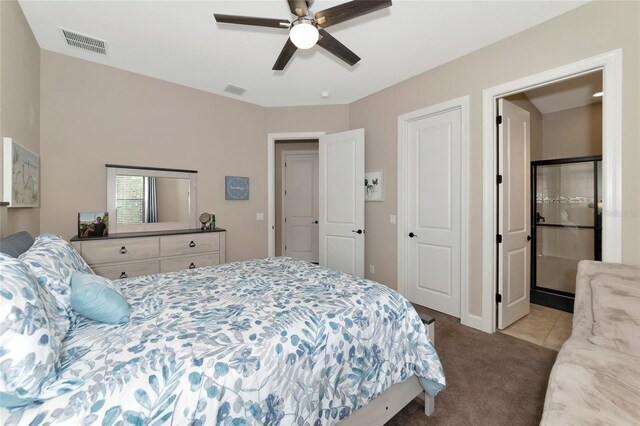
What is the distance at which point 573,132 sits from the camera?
405cm

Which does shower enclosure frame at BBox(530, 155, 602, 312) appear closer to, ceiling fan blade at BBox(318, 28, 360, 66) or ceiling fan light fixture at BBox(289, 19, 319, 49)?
ceiling fan blade at BBox(318, 28, 360, 66)

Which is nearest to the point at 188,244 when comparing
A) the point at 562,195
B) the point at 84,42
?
the point at 84,42

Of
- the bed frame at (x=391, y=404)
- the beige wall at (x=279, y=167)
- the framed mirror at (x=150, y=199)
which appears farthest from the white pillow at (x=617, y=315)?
the beige wall at (x=279, y=167)

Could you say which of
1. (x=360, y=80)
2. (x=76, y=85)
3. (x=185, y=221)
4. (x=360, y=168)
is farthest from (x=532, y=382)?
(x=76, y=85)

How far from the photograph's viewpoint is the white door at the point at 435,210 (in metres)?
3.02

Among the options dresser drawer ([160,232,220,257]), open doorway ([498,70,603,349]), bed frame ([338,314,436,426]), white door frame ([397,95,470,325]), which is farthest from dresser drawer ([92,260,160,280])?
open doorway ([498,70,603,349])

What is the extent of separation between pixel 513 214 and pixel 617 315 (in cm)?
146

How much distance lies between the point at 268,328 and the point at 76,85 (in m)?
3.32

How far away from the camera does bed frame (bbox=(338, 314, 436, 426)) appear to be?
4.51ft

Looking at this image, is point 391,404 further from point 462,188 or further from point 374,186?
point 374,186

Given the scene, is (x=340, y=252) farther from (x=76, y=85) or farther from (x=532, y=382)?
(x=76, y=85)

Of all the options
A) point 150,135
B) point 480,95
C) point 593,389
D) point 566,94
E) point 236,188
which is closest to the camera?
point 593,389

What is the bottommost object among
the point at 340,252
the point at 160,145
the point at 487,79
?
the point at 340,252

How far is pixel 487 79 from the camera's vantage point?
269 centimetres
